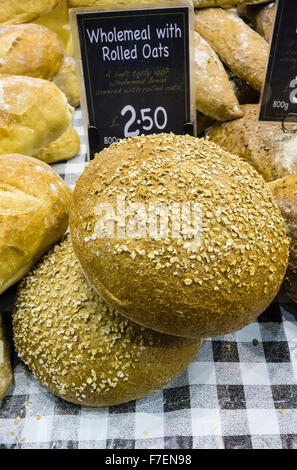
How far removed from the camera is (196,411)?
4.25ft

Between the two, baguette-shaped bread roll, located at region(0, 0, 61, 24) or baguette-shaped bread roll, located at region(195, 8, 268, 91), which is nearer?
baguette-shaped bread roll, located at region(195, 8, 268, 91)

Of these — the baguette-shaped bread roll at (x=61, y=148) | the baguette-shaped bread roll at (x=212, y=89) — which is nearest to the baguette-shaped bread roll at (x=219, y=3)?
the baguette-shaped bread roll at (x=212, y=89)

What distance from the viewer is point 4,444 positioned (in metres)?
1.21

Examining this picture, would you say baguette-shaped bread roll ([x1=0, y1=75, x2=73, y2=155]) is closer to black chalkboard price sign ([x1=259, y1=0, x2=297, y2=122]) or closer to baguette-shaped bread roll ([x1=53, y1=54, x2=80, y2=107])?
baguette-shaped bread roll ([x1=53, y1=54, x2=80, y2=107])

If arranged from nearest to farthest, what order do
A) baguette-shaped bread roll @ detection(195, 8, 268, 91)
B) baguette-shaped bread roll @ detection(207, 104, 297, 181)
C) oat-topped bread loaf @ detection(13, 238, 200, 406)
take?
1. oat-topped bread loaf @ detection(13, 238, 200, 406)
2. baguette-shaped bread roll @ detection(207, 104, 297, 181)
3. baguette-shaped bread roll @ detection(195, 8, 268, 91)

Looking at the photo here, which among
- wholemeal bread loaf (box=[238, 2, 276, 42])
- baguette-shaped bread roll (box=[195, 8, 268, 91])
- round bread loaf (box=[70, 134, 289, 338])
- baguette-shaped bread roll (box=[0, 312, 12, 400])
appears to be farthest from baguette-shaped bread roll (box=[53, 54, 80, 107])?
baguette-shaped bread roll (box=[0, 312, 12, 400])

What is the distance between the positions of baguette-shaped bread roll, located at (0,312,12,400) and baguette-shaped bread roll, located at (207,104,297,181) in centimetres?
121

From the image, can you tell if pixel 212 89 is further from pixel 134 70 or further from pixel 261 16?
pixel 261 16

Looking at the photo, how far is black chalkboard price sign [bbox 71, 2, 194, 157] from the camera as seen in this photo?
1.33m

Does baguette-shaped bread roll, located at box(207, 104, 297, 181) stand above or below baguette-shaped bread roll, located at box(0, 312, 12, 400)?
above

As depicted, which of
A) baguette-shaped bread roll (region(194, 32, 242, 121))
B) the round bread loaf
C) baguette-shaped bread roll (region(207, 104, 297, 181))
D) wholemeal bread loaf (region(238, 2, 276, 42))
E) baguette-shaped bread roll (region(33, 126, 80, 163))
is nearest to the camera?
the round bread loaf

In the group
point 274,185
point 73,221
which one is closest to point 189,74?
point 274,185

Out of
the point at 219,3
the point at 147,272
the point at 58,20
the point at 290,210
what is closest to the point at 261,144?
the point at 290,210
